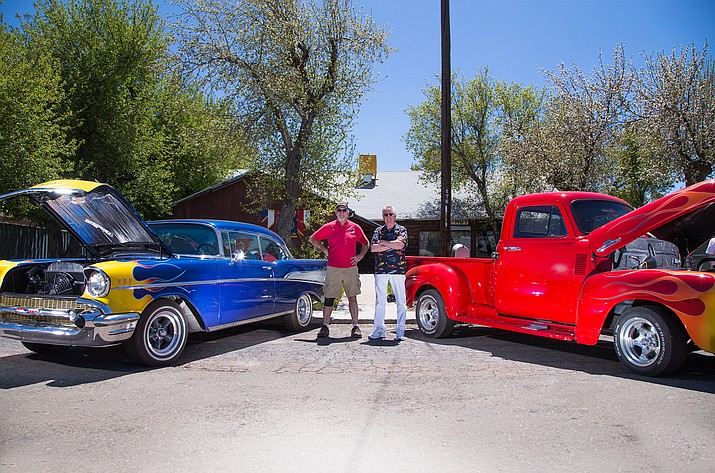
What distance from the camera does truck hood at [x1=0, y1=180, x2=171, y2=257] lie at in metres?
6.27

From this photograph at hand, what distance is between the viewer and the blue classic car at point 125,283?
589cm

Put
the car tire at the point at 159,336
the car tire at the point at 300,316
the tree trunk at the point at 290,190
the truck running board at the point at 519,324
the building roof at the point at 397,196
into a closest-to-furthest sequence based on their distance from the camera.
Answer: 1. the car tire at the point at 159,336
2. the truck running board at the point at 519,324
3. the car tire at the point at 300,316
4. the tree trunk at the point at 290,190
5. the building roof at the point at 397,196

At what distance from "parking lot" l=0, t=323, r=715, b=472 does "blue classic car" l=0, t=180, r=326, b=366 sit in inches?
16.0

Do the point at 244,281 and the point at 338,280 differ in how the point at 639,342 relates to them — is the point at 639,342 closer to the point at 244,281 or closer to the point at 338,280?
the point at 338,280

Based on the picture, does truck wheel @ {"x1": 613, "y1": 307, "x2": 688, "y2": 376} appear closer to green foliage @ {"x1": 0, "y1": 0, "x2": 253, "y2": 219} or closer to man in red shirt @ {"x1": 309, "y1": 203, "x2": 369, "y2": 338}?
man in red shirt @ {"x1": 309, "y1": 203, "x2": 369, "y2": 338}

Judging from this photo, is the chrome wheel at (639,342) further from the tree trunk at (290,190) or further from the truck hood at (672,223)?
the tree trunk at (290,190)

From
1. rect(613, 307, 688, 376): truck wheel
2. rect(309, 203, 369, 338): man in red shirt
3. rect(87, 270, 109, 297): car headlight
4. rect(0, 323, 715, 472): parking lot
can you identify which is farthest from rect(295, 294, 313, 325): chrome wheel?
rect(613, 307, 688, 376): truck wheel

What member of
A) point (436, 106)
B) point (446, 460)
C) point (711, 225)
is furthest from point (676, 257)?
point (436, 106)

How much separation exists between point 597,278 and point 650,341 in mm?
837

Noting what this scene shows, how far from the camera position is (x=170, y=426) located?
14.2 feet

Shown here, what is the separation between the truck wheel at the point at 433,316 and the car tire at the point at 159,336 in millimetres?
3658

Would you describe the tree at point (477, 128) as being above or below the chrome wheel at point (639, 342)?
above

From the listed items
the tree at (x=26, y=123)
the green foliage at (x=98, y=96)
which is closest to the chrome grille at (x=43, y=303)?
the green foliage at (x=98, y=96)

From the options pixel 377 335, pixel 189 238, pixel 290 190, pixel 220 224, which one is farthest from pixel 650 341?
pixel 290 190
